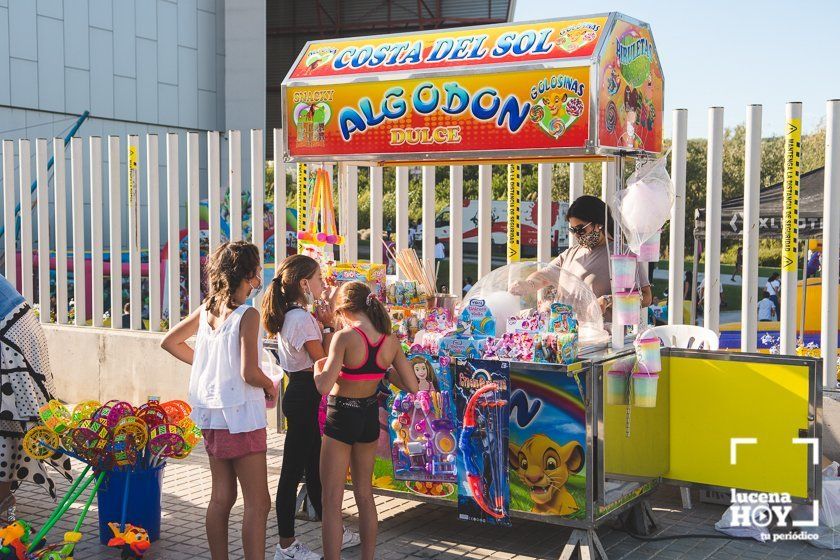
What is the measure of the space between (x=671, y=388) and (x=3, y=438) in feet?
12.4

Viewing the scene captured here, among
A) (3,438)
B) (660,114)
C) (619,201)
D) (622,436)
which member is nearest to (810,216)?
(660,114)

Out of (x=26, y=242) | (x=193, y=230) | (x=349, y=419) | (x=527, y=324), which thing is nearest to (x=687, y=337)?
(x=527, y=324)

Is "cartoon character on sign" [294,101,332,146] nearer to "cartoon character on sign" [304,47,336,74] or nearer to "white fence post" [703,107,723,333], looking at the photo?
"cartoon character on sign" [304,47,336,74]

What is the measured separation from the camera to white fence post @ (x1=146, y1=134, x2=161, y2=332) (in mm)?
8445

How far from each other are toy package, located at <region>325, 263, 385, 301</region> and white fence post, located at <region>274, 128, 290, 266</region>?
1884 millimetres

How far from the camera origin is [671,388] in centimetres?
543

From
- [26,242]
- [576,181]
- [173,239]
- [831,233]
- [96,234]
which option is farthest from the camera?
[26,242]

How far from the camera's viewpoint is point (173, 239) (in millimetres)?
8211

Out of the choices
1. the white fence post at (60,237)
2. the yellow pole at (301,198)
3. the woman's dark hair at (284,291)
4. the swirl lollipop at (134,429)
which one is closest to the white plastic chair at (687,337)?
the woman's dark hair at (284,291)

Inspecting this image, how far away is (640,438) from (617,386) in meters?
0.40

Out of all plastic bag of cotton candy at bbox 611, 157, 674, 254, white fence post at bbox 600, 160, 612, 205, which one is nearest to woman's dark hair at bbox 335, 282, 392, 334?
plastic bag of cotton candy at bbox 611, 157, 674, 254

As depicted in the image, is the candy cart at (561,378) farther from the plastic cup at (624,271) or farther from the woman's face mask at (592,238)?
the woman's face mask at (592,238)

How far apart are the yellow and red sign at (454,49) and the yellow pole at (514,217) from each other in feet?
4.85

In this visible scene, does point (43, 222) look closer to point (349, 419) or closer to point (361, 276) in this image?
point (361, 276)
